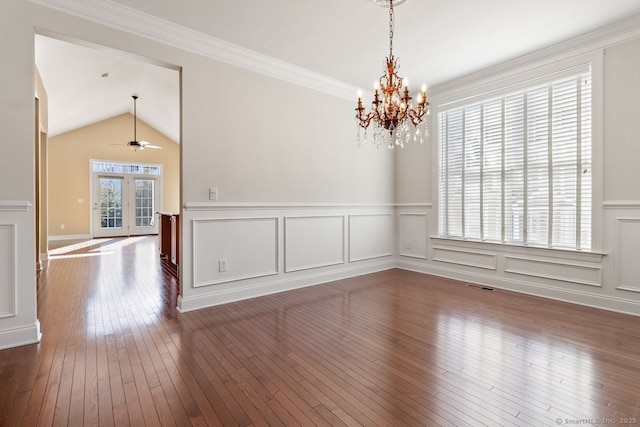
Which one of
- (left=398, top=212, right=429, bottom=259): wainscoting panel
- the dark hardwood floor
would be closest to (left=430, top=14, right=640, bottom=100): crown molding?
(left=398, top=212, right=429, bottom=259): wainscoting panel

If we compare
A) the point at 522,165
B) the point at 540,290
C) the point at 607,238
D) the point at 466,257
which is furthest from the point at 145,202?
the point at 607,238

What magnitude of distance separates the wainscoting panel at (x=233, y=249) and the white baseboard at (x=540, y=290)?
8.61 ft

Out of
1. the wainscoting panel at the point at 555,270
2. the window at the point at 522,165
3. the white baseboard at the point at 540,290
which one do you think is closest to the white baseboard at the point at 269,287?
the white baseboard at the point at 540,290

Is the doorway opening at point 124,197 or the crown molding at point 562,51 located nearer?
the crown molding at point 562,51

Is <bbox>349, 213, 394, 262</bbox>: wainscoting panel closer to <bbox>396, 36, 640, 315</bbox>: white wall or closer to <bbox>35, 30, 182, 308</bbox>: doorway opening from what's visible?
<bbox>396, 36, 640, 315</bbox>: white wall

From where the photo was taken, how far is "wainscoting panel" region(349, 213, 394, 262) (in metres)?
4.99

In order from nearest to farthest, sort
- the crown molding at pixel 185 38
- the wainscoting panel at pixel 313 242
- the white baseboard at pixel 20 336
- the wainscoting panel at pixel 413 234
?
the white baseboard at pixel 20 336, the crown molding at pixel 185 38, the wainscoting panel at pixel 313 242, the wainscoting panel at pixel 413 234

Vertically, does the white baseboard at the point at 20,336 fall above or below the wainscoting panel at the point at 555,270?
below

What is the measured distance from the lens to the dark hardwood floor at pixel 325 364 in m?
1.69

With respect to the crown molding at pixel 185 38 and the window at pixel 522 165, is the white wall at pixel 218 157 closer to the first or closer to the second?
the crown molding at pixel 185 38

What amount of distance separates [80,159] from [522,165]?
1146 cm

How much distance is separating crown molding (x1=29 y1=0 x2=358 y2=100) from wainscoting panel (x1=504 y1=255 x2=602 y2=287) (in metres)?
3.51

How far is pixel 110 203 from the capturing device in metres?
10.2

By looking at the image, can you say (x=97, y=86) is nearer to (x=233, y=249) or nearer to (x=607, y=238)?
(x=233, y=249)
